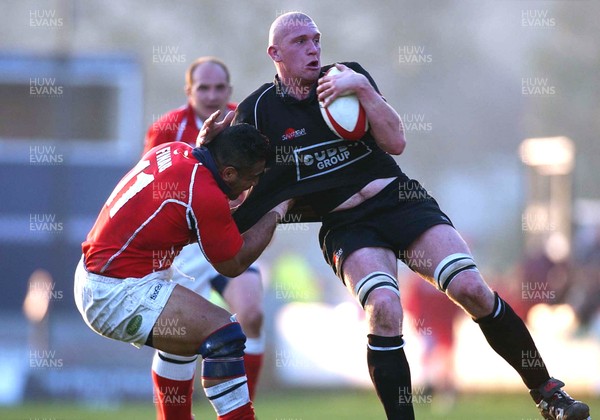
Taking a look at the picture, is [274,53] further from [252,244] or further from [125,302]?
[125,302]

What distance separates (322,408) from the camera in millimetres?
13406

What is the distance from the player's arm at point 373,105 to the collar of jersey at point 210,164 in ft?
2.58

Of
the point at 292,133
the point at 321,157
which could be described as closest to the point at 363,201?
the point at 321,157

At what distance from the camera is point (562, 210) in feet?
68.8

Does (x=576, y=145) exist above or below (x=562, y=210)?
above

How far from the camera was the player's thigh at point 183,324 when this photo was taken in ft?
19.2

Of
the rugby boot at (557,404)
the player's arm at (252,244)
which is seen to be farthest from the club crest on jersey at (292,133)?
the rugby boot at (557,404)

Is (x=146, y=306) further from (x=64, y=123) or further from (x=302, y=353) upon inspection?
(x=64, y=123)

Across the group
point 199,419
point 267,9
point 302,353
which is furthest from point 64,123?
point 267,9

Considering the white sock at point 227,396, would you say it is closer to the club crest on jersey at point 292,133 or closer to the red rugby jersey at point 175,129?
the club crest on jersey at point 292,133

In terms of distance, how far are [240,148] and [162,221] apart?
581 mm

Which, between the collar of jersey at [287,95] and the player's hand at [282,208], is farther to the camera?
the collar of jersey at [287,95]

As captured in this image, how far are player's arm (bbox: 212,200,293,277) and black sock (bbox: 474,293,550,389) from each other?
4.35 ft

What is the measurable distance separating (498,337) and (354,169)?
1303 millimetres
